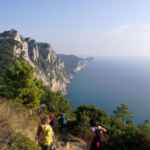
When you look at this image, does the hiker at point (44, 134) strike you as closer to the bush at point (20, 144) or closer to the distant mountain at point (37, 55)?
the bush at point (20, 144)

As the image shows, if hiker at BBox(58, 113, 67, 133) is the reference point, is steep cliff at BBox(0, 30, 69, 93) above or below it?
above

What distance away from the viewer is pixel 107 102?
115562 mm

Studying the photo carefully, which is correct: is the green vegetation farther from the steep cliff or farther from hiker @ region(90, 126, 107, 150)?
the steep cliff

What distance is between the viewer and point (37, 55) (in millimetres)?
143750

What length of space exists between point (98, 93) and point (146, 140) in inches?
4851

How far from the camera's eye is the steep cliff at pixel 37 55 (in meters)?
110

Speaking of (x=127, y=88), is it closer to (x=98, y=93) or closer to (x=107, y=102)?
(x=98, y=93)

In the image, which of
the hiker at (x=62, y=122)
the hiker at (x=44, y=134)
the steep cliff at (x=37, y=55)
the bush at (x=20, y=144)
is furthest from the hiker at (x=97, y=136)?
the steep cliff at (x=37, y=55)

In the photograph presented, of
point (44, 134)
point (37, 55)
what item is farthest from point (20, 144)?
point (37, 55)

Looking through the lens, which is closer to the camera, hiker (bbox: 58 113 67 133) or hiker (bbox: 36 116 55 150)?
hiker (bbox: 36 116 55 150)

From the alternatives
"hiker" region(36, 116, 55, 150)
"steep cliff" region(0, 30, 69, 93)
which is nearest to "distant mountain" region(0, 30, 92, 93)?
"steep cliff" region(0, 30, 69, 93)

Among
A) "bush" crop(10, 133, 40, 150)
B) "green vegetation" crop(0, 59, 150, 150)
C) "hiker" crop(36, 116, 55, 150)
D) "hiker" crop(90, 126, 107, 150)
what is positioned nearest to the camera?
"bush" crop(10, 133, 40, 150)

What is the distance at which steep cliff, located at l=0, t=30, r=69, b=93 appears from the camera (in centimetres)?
10956

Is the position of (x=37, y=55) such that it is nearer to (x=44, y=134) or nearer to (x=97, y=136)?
(x=97, y=136)
